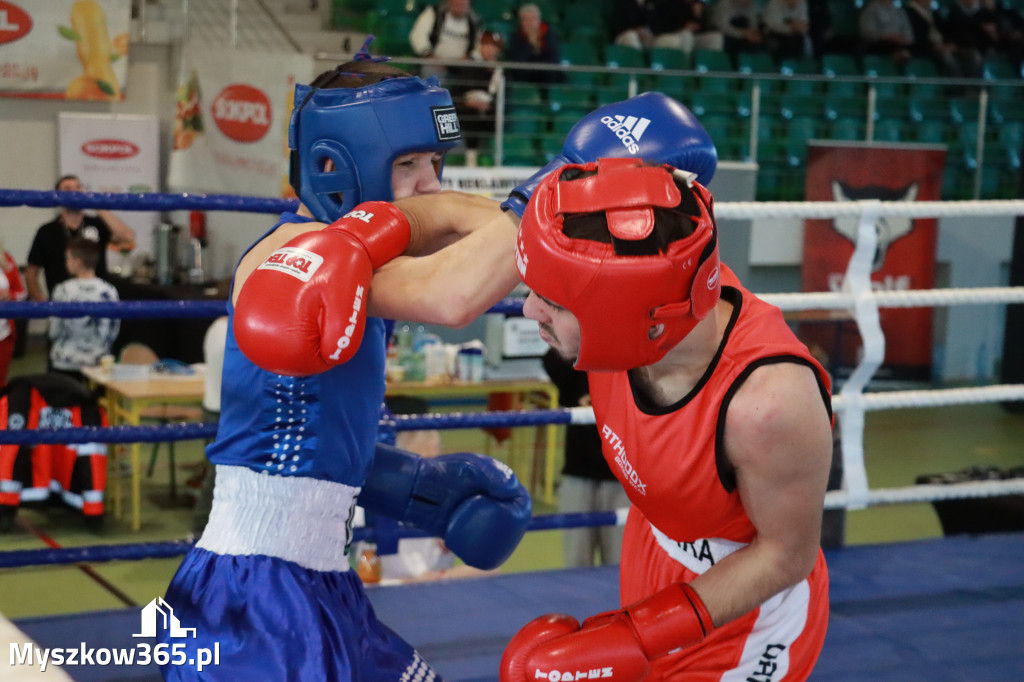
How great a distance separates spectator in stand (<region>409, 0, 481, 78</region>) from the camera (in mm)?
8375

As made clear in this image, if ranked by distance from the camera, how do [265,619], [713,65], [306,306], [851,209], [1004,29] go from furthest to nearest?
1. [1004,29]
2. [713,65]
3. [851,209]
4. [265,619]
5. [306,306]

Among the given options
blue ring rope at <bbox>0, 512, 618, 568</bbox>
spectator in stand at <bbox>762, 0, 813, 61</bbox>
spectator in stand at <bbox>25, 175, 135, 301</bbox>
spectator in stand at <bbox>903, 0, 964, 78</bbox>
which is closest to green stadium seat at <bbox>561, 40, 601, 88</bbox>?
spectator in stand at <bbox>762, 0, 813, 61</bbox>

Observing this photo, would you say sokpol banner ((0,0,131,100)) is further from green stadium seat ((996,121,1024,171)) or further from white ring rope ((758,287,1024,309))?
green stadium seat ((996,121,1024,171))

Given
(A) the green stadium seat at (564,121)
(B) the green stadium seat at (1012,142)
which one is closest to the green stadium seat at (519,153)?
(A) the green stadium seat at (564,121)

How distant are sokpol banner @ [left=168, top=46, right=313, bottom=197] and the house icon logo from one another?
291 inches

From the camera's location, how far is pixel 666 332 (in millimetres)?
1273

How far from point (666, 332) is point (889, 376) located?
792 centimetres

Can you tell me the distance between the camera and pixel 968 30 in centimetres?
1059

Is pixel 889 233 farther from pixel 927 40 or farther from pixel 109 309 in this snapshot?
pixel 109 309

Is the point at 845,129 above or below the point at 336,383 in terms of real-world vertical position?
above

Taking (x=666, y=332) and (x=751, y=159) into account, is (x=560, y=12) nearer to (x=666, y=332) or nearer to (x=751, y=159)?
(x=751, y=159)

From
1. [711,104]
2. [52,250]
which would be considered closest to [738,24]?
[711,104]

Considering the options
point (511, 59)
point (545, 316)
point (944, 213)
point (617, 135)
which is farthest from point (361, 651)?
point (511, 59)
